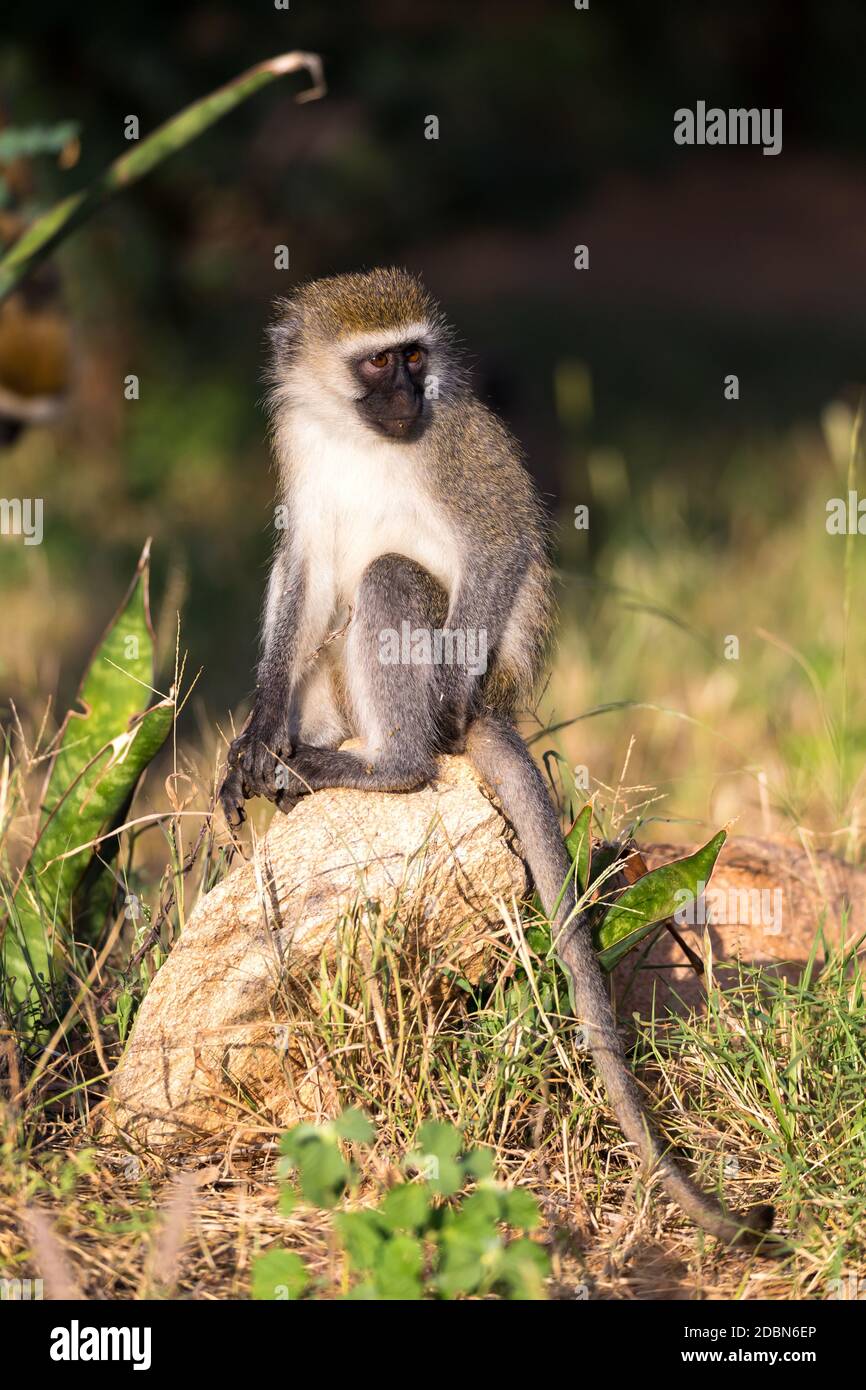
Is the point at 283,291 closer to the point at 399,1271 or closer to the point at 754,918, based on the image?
the point at 754,918

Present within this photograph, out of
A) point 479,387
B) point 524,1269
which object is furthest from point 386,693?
point 479,387

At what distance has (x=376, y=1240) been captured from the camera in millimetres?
2498

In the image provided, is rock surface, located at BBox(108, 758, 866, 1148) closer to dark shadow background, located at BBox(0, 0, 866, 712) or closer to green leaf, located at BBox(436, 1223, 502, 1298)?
green leaf, located at BBox(436, 1223, 502, 1298)

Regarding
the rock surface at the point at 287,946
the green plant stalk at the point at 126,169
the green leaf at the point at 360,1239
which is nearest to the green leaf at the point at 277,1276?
the green leaf at the point at 360,1239

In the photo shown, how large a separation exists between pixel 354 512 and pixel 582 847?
1.09m

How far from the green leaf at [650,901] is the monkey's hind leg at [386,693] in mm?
529

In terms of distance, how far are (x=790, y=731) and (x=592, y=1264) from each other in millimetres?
3114

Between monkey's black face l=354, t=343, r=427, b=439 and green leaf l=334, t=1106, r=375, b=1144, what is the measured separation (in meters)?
1.77

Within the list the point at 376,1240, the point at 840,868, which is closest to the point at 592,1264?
the point at 376,1240

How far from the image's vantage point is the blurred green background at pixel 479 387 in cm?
591

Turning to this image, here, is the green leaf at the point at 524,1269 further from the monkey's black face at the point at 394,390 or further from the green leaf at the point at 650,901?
the monkey's black face at the point at 394,390

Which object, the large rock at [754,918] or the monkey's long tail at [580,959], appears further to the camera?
the large rock at [754,918]

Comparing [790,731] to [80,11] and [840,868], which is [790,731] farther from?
[80,11]

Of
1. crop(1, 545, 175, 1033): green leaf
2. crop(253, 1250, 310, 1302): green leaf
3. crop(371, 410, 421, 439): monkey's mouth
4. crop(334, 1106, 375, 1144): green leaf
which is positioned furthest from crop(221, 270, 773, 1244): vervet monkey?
crop(253, 1250, 310, 1302): green leaf
